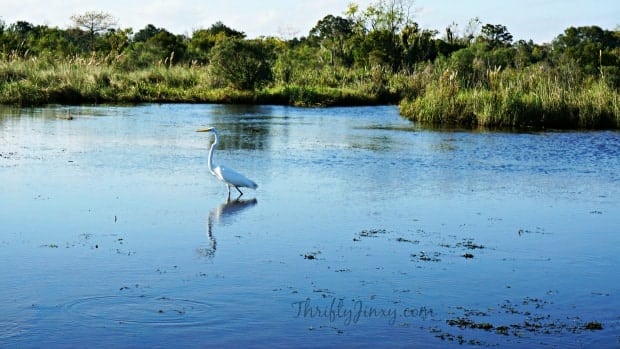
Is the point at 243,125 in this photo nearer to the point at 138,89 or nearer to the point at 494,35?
the point at 138,89

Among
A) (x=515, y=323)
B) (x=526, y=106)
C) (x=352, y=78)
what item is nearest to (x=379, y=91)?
(x=352, y=78)

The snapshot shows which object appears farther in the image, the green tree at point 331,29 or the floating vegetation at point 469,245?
the green tree at point 331,29

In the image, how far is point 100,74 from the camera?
3153cm

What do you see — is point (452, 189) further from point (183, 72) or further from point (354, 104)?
point (183, 72)

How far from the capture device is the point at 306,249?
815cm

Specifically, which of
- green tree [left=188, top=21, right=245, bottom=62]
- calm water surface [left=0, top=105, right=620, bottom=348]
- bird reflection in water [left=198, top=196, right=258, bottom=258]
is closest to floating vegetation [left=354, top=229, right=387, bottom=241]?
calm water surface [left=0, top=105, right=620, bottom=348]

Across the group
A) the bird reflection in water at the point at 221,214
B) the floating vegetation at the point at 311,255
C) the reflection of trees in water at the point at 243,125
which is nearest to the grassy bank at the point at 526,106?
the reflection of trees in water at the point at 243,125

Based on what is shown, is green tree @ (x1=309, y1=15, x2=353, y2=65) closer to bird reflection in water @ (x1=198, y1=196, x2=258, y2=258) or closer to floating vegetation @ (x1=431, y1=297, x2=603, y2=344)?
bird reflection in water @ (x1=198, y1=196, x2=258, y2=258)

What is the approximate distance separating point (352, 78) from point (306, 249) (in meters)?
29.5

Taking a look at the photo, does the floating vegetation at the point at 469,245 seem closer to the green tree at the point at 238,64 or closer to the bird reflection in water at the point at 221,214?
the bird reflection in water at the point at 221,214

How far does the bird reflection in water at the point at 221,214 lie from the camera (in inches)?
316

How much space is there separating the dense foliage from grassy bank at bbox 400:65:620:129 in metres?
0.03

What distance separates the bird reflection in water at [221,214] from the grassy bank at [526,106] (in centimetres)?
1324

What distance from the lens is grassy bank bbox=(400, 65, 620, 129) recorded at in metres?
22.7
